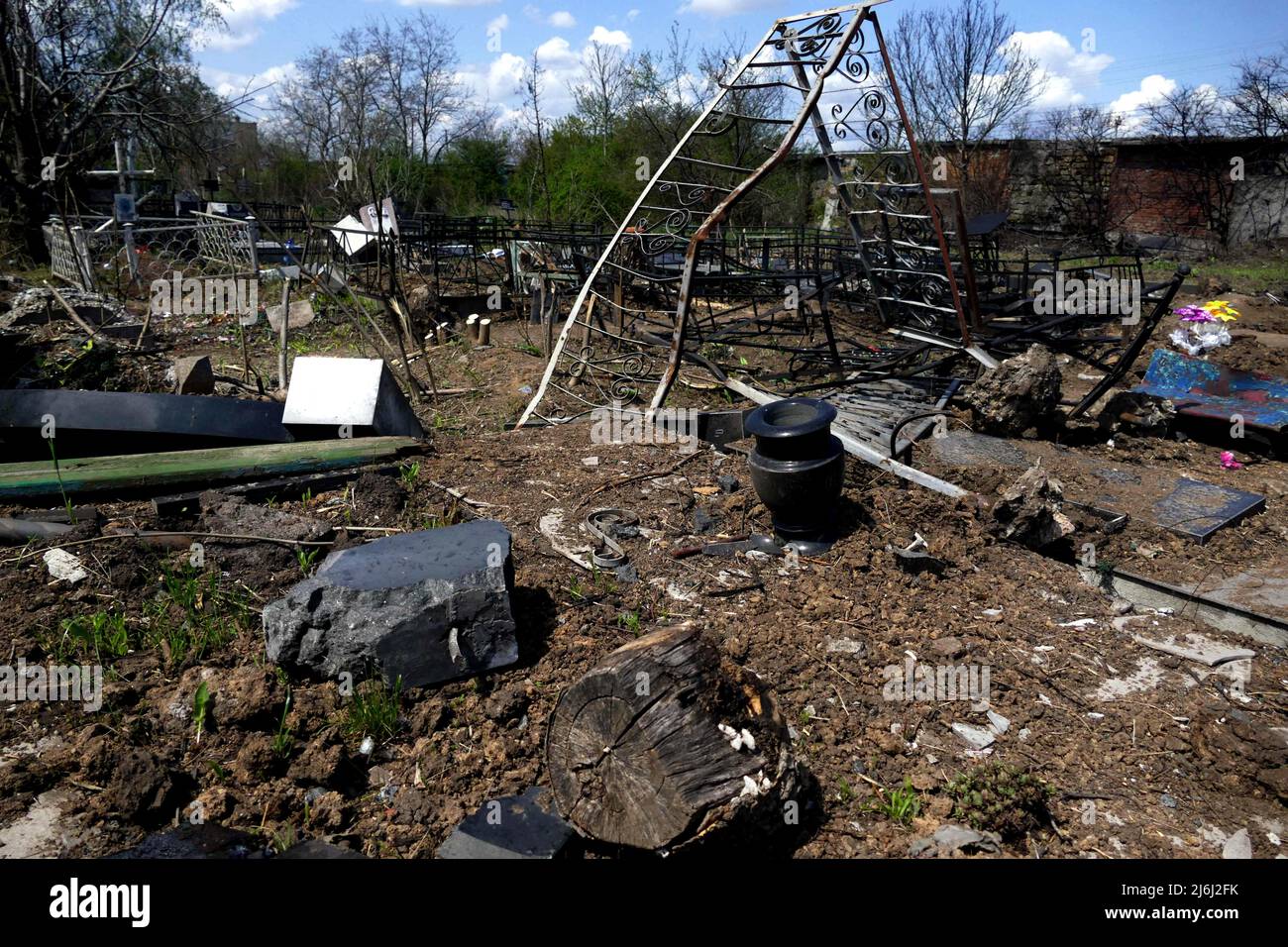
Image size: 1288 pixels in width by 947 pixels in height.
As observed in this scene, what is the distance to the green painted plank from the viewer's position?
4844 millimetres

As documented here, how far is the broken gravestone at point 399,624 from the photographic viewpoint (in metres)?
3.29

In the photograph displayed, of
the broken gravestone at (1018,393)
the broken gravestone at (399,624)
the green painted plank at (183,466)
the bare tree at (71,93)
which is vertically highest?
the bare tree at (71,93)

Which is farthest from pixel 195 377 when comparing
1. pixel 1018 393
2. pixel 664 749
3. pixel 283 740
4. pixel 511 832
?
pixel 1018 393

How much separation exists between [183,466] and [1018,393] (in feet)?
19.2

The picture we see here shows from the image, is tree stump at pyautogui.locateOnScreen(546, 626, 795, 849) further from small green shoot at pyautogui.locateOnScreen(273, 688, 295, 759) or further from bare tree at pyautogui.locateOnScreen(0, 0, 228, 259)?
bare tree at pyautogui.locateOnScreen(0, 0, 228, 259)

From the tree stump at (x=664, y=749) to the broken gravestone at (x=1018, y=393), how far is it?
4.52 m

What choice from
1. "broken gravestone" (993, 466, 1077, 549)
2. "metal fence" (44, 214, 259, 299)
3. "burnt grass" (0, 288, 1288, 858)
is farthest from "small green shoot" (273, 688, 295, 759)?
"metal fence" (44, 214, 259, 299)

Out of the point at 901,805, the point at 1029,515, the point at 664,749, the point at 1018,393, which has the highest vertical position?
the point at 1018,393

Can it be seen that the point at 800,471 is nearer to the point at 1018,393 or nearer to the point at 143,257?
the point at 1018,393

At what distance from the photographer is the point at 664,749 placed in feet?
8.08

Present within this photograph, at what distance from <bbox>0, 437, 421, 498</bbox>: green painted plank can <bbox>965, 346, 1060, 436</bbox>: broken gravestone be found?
4.40 m

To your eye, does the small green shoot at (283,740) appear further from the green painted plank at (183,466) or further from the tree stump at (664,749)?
the green painted plank at (183,466)

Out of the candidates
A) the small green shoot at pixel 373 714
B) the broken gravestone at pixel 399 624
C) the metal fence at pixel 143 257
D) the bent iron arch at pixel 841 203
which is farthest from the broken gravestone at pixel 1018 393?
the metal fence at pixel 143 257

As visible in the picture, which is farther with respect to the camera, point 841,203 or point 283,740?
point 841,203
